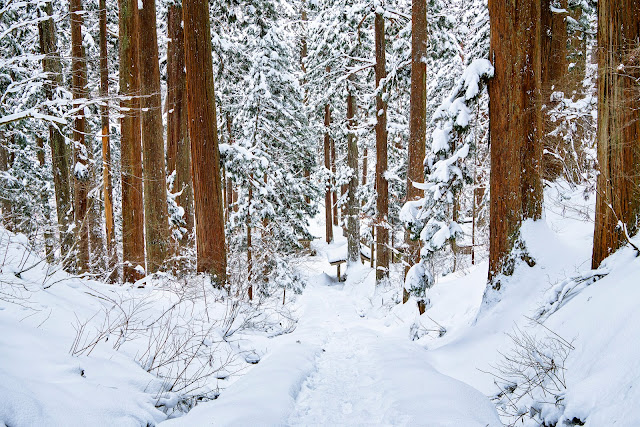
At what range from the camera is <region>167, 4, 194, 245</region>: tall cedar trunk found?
34.4ft

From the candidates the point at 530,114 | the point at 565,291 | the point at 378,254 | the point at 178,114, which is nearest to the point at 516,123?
the point at 530,114

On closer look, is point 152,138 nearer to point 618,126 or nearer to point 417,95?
point 417,95

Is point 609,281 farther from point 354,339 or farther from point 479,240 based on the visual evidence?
point 479,240

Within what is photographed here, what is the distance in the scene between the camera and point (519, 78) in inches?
227

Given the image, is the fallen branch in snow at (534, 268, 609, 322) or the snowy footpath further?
the fallen branch in snow at (534, 268, 609, 322)

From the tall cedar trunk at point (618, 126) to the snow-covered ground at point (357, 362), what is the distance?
386 mm

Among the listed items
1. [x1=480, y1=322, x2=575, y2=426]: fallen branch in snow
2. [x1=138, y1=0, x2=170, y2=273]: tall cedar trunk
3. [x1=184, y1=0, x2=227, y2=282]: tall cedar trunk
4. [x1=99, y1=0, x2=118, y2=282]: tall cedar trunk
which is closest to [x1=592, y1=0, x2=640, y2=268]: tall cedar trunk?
[x1=480, y1=322, x2=575, y2=426]: fallen branch in snow

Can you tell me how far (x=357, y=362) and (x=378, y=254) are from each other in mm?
8057

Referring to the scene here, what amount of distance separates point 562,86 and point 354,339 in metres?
8.23

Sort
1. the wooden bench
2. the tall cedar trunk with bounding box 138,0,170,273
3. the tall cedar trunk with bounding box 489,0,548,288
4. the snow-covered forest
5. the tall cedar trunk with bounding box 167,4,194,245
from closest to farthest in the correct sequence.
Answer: the snow-covered forest
the tall cedar trunk with bounding box 489,0,548,288
the tall cedar trunk with bounding box 138,0,170,273
the tall cedar trunk with bounding box 167,4,194,245
the wooden bench

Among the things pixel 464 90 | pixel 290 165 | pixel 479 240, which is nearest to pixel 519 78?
pixel 464 90

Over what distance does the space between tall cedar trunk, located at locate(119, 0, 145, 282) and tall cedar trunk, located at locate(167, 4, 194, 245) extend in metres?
1.53

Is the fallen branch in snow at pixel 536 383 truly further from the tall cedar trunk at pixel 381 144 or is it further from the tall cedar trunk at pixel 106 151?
the tall cedar trunk at pixel 106 151

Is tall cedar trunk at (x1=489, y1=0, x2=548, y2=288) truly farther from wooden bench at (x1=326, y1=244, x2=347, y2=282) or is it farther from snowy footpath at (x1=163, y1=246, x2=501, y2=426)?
wooden bench at (x1=326, y1=244, x2=347, y2=282)
